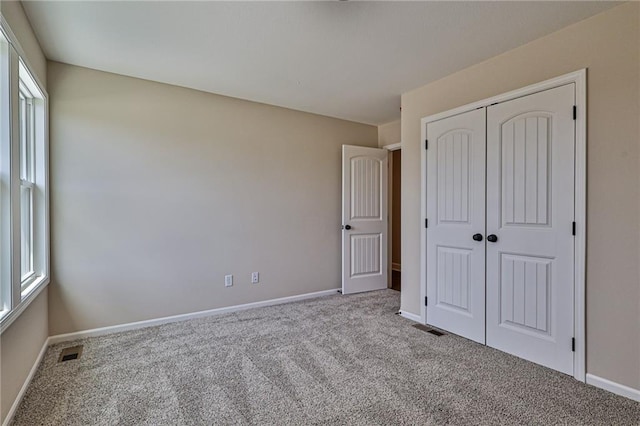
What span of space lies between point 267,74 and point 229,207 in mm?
1486

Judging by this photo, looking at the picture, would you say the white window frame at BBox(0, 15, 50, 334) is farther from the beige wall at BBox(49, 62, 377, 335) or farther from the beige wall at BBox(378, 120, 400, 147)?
the beige wall at BBox(378, 120, 400, 147)

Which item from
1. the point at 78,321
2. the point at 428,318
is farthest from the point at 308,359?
the point at 78,321

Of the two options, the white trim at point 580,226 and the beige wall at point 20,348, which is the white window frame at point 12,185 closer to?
the beige wall at point 20,348

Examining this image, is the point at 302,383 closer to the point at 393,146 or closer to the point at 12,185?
the point at 12,185

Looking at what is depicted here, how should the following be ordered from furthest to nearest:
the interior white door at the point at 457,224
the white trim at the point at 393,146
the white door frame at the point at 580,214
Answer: the white trim at the point at 393,146 < the interior white door at the point at 457,224 < the white door frame at the point at 580,214

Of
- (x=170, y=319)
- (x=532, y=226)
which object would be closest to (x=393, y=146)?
(x=532, y=226)

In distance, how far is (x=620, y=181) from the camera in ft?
6.49

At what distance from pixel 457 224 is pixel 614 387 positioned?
1477 millimetres

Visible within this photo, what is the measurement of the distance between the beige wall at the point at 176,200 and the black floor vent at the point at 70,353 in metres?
0.26

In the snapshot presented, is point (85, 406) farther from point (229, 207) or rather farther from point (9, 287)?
point (229, 207)

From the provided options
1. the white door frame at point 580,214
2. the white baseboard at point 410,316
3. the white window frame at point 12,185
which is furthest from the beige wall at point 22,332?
the white door frame at point 580,214

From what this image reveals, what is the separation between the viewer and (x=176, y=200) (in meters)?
3.29

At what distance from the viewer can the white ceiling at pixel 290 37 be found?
2.00 meters

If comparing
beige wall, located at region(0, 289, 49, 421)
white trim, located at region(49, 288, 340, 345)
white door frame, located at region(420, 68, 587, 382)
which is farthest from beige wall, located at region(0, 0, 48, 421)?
white door frame, located at region(420, 68, 587, 382)
